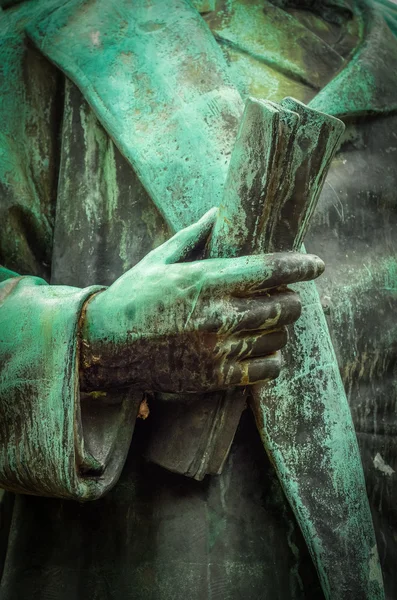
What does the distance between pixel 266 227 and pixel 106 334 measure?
0.33m

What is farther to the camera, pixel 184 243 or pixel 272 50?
pixel 272 50

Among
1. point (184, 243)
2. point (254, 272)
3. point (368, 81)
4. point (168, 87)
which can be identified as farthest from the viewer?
point (368, 81)

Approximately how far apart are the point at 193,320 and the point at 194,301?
0.03 meters

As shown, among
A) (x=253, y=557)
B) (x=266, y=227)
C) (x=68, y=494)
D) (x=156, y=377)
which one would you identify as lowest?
(x=253, y=557)

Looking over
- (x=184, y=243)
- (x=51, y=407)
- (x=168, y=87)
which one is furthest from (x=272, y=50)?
(x=51, y=407)

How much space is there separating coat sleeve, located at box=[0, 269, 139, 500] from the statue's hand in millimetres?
51

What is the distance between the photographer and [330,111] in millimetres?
1744

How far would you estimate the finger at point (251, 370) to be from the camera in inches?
52.5

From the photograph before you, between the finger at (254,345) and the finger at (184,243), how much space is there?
0.18 meters

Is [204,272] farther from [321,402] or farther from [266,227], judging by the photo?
[321,402]

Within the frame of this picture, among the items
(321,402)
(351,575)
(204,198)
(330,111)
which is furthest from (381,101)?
(351,575)

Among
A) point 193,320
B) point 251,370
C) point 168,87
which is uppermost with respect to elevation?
point 168,87

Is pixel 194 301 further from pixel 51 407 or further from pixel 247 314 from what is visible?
pixel 51 407

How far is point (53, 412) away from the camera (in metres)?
1.38
